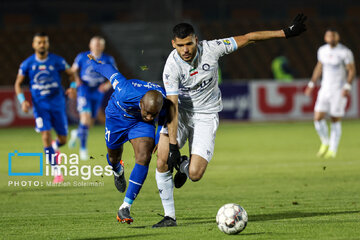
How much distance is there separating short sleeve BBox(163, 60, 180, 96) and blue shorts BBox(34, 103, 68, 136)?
459 cm

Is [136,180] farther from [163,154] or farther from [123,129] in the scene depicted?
[123,129]

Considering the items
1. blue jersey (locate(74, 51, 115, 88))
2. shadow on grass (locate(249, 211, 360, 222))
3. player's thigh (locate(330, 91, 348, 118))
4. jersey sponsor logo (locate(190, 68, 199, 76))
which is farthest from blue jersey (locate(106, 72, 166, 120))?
player's thigh (locate(330, 91, 348, 118))

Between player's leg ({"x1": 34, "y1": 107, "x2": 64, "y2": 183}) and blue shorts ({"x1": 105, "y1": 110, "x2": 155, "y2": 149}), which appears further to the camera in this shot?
player's leg ({"x1": 34, "y1": 107, "x2": 64, "y2": 183})

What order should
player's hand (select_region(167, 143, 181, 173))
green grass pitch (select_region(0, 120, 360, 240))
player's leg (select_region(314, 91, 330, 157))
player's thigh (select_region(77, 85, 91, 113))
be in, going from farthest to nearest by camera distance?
player's thigh (select_region(77, 85, 91, 113)), player's leg (select_region(314, 91, 330, 157)), player's hand (select_region(167, 143, 181, 173)), green grass pitch (select_region(0, 120, 360, 240))

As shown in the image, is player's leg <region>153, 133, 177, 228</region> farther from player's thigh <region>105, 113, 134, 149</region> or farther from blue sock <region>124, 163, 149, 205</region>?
player's thigh <region>105, 113, 134, 149</region>

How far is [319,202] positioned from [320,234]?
7.25 feet

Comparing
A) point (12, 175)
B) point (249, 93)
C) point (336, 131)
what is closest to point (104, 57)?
point (12, 175)

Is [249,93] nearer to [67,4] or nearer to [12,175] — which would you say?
[12,175]

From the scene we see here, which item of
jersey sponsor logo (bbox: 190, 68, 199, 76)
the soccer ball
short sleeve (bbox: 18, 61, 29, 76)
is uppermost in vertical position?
short sleeve (bbox: 18, 61, 29, 76)

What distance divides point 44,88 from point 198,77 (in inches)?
181

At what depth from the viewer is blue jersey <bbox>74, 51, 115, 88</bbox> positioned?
Answer: 14.6 m

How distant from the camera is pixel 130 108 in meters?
8.02

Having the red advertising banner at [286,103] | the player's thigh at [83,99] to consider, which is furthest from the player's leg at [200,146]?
the red advertising banner at [286,103]

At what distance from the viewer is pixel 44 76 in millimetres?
11781
